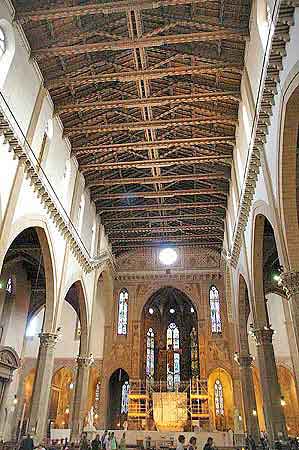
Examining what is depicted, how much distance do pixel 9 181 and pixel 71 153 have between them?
6.72 meters

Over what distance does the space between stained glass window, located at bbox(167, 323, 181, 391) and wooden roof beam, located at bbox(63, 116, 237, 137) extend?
65.3ft

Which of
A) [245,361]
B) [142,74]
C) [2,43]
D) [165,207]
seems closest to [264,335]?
[245,361]

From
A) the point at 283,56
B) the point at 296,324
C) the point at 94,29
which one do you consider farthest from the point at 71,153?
the point at 296,324

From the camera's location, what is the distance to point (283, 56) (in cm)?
968

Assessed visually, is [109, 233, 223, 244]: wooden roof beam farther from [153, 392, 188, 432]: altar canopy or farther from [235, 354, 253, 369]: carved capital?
[153, 392, 188, 432]: altar canopy

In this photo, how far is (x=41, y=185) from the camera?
14.1 meters

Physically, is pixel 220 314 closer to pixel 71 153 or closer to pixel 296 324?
pixel 71 153

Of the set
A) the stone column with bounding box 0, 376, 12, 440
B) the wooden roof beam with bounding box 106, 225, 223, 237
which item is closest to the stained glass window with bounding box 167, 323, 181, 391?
the wooden roof beam with bounding box 106, 225, 223, 237

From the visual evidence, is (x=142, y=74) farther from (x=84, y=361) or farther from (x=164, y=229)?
(x=84, y=361)

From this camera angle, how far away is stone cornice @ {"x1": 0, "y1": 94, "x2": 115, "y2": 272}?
11.6m

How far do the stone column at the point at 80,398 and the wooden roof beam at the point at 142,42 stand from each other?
1407cm

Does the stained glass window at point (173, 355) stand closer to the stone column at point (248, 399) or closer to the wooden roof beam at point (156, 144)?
the stone column at point (248, 399)

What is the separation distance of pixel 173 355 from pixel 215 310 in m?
7.16

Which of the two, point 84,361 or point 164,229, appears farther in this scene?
point 164,229
